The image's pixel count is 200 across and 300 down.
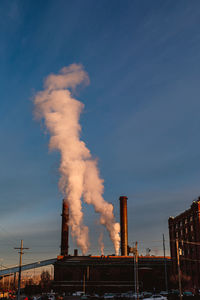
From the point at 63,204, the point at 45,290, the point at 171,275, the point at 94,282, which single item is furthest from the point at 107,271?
the point at 45,290

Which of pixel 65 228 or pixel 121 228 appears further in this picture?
pixel 121 228

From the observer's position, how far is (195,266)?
65812 millimetres

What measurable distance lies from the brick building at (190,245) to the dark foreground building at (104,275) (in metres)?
5.47

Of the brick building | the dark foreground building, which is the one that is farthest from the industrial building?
the brick building

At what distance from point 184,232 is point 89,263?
83.0 ft

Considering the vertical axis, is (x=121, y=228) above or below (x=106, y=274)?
above

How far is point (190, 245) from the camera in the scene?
69.6 m

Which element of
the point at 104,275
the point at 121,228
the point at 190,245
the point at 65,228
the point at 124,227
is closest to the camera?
the point at 190,245

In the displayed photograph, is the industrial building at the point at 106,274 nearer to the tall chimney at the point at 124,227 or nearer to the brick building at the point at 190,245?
the brick building at the point at 190,245

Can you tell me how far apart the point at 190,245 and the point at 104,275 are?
2323 centimetres

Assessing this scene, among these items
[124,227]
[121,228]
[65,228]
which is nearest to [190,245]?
[124,227]

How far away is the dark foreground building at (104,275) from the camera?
249ft

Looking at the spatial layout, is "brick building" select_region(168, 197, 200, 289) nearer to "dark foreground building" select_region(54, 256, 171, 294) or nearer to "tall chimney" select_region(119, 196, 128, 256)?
"dark foreground building" select_region(54, 256, 171, 294)

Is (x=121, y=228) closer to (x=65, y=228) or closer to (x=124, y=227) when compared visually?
(x=124, y=227)
